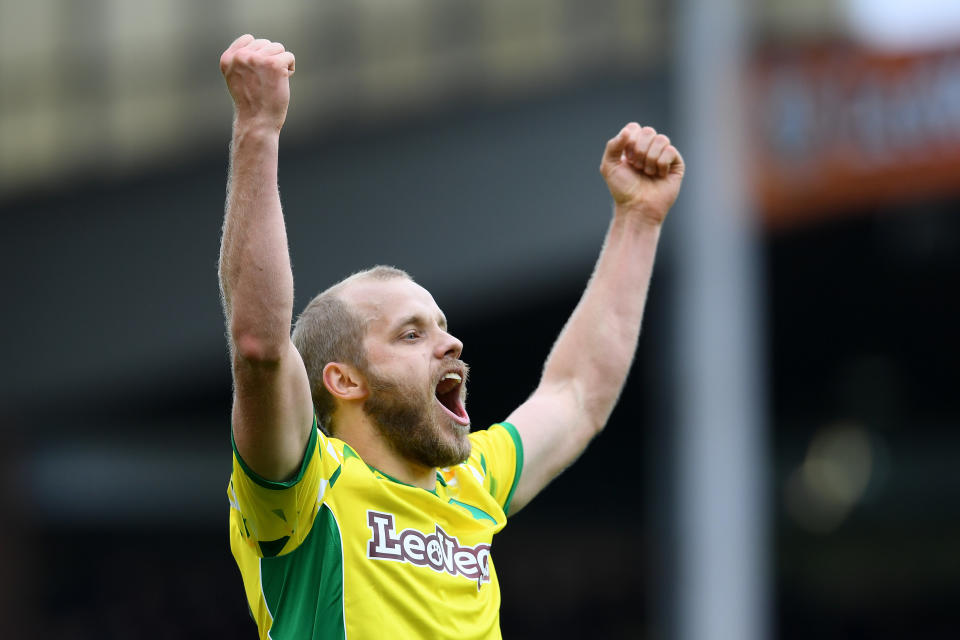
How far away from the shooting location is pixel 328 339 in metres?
4.34

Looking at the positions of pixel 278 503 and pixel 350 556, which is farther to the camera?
pixel 350 556

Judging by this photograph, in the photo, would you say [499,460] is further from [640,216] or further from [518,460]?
[640,216]

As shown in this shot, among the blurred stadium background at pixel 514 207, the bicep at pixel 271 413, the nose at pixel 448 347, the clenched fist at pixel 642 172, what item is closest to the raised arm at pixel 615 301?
the clenched fist at pixel 642 172

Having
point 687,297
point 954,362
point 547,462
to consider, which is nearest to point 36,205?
point 687,297

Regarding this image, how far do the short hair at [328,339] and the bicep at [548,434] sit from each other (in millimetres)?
764

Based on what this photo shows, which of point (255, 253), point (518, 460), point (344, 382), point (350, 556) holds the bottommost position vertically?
point (518, 460)

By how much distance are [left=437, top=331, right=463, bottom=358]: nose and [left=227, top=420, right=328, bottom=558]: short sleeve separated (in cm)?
46

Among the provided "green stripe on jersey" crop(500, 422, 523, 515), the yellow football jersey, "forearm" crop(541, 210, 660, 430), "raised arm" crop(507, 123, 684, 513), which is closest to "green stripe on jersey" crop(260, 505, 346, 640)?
the yellow football jersey

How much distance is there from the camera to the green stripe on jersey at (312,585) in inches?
156

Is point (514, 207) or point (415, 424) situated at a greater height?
point (415, 424)

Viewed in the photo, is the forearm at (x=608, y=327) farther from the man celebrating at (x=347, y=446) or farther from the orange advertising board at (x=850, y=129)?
the orange advertising board at (x=850, y=129)

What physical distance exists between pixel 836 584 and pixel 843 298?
929 centimetres

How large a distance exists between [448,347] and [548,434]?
751 mm

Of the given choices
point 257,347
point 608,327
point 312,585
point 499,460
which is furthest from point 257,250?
point 608,327
